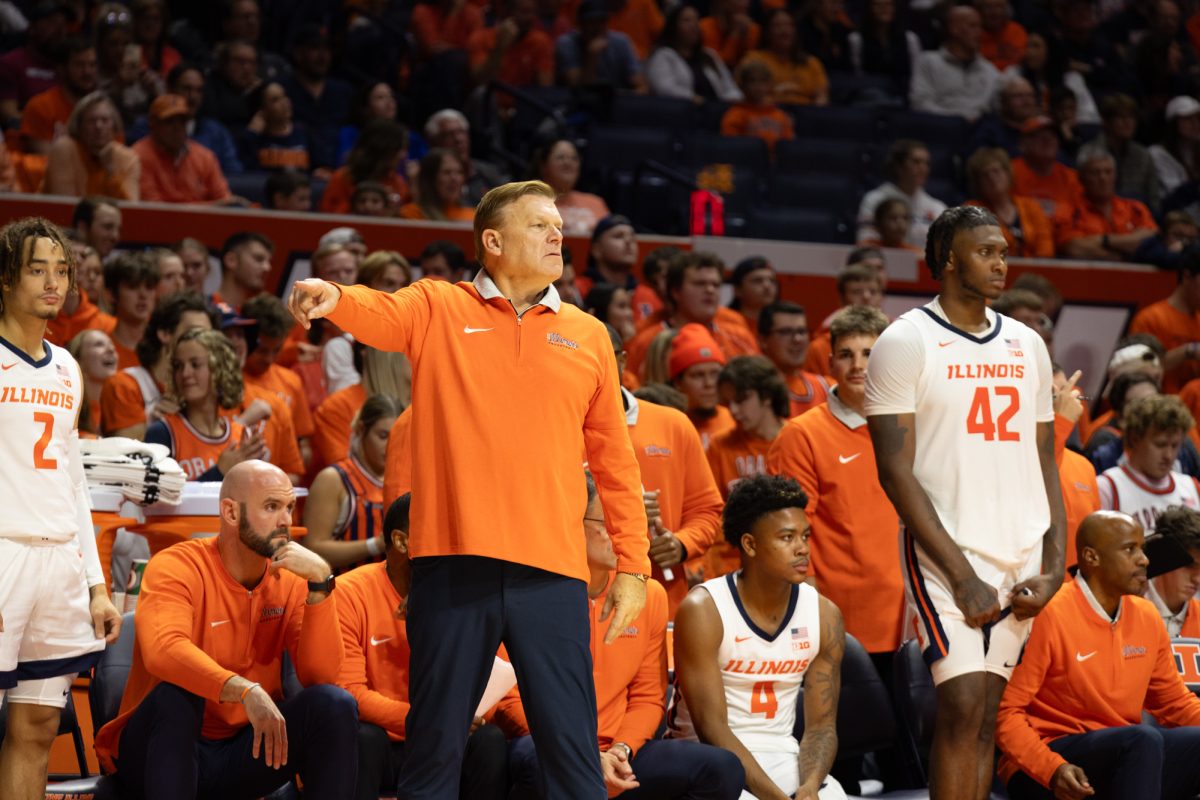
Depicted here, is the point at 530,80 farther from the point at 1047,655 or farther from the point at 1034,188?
the point at 1047,655

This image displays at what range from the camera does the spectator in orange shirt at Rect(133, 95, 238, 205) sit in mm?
9844

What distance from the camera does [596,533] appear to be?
524cm

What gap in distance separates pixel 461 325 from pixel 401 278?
408cm

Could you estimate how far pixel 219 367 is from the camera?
6.73m

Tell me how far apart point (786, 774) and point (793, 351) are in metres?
3.31

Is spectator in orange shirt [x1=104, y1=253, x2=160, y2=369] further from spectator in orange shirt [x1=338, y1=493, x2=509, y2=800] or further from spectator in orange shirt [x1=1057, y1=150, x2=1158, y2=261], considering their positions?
spectator in orange shirt [x1=1057, y1=150, x2=1158, y2=261]

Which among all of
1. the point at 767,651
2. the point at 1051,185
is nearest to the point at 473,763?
the point at 767,651

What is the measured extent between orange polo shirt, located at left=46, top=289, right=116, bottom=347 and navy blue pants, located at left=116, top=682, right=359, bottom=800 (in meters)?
3.33

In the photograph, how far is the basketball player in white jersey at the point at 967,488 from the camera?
4.68 meters

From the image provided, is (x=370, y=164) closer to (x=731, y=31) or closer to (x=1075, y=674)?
(x=731, y=31)

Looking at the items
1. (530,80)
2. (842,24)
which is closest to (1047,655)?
(530,80)

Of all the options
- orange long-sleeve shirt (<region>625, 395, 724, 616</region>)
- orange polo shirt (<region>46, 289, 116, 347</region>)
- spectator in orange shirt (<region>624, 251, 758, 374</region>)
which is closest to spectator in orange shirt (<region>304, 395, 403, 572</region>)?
orange long-sleeve shirt (<region>625, 395, 724, 616</region>)

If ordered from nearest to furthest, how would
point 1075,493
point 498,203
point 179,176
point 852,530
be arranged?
point 498,203, point 852,530, point 1075,493, point 179,176

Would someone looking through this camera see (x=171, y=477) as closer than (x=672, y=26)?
Yes
